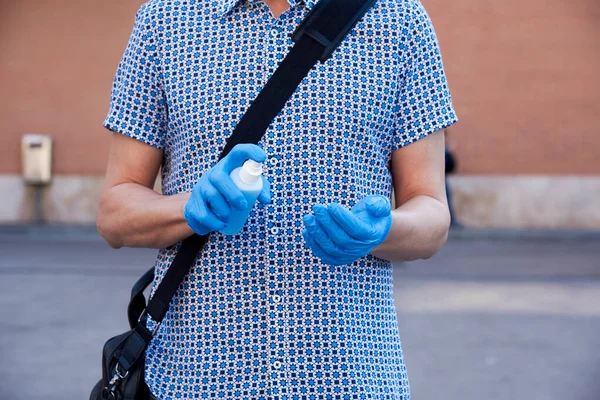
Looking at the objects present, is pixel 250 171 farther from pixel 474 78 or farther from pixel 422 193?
pixel 474 78

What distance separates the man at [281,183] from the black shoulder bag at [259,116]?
2 cm

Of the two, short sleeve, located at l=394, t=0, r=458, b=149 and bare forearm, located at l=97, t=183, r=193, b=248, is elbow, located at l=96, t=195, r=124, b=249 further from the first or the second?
short sleeve, located at l=394, t=0, r=458, b=149

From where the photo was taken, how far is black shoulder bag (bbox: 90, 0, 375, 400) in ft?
5.57

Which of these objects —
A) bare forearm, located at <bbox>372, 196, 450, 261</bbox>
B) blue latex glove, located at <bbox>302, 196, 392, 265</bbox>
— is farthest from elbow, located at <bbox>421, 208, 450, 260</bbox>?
blue latex glove, located at <bbox>302, 196, 392, 265</bbox>

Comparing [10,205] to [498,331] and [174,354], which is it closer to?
[498,331]

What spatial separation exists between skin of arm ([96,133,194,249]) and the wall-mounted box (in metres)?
14.4

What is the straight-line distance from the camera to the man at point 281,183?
1694mm

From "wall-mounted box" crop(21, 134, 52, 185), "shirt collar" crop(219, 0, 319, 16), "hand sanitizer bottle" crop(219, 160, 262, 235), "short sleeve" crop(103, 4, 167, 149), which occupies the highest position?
"shirt collar" crop(219, 0, 319, 16)

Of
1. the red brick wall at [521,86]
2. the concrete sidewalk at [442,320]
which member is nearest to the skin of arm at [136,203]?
the concrete sidewalk at [442,320]

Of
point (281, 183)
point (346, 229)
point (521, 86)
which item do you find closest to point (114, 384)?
point (281, 183)

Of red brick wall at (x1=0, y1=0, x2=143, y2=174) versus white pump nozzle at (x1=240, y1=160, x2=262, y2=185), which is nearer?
white pump nozzle at (x1=240, y1=160, x2=262, y2=185)

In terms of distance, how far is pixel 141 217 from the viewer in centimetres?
176

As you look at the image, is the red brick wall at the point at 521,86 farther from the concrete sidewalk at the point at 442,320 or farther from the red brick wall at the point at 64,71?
the red brick wall at the point at 64,71

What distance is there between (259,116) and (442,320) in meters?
5.94
